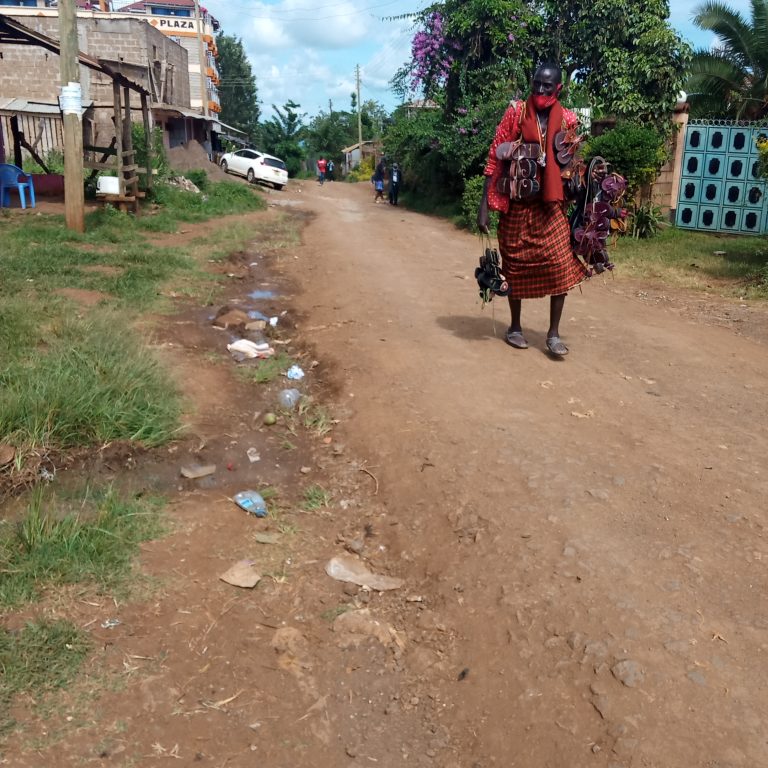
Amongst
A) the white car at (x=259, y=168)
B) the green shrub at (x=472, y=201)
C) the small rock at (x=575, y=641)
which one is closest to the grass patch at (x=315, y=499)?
the small rock at (x=575, y=641)

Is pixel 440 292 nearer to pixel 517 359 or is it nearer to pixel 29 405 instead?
pixel 517 359

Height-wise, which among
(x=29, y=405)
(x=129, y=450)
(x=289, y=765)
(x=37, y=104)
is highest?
(x=37, y=104)

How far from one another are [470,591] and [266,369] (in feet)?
9.92

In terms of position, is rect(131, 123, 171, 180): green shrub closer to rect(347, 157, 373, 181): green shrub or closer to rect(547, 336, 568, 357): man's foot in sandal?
rect(547, 336, 568, 357): man's foot in sandal

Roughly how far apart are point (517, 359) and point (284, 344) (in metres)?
2.06

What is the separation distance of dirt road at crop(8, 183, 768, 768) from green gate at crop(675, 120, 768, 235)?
24.2 feet

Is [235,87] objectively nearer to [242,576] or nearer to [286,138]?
[286,138]

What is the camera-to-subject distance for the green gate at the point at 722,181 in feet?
37.6

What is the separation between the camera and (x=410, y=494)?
12.1 feet

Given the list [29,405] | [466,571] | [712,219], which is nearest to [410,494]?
[466,571]

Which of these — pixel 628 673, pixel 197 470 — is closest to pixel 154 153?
pixel 197 470

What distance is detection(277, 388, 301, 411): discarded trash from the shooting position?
4973 millimetres

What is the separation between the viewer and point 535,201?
506 centimetres

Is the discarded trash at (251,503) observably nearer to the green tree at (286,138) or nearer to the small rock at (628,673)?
the small rock at (628,673)
